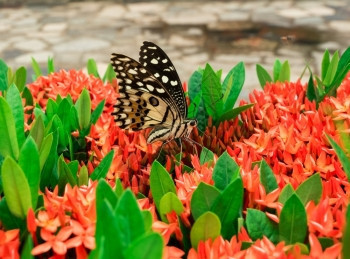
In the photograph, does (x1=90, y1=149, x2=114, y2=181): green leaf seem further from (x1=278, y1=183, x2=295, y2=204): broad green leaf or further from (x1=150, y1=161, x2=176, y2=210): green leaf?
(x1=278, y1=183, x2=295, y2=204): broad green leaf

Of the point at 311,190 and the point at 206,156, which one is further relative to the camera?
the point at 206,156

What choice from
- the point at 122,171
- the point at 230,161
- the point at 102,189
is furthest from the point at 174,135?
the point at 102,189

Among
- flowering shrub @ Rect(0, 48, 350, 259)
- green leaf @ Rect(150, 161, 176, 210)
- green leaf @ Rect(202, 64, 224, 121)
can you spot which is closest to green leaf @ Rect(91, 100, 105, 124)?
flowering shrub @ Rect(0, 48, 350, 259)

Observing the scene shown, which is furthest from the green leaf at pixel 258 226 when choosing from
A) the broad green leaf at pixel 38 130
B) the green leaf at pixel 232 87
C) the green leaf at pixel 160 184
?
the green leaf at pixel 232 87

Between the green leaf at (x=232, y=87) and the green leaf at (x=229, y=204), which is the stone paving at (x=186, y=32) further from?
the green leaf at (x=229, y=204)

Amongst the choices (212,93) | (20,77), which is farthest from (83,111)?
(20,77)

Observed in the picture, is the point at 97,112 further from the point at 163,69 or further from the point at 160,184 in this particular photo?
the point at 160,184

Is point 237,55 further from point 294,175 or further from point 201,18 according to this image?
point 294,175
